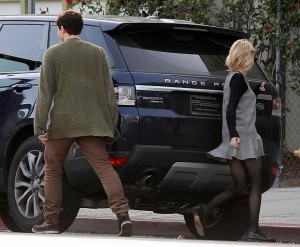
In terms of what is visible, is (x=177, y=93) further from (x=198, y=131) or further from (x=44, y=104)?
(x=44, y=104)

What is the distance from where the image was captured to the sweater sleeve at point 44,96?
729cm

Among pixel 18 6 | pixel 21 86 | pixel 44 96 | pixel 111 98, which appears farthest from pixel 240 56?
pixel 18 6

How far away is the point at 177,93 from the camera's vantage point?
25.1ft

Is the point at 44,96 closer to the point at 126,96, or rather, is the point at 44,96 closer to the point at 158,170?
the point at 126,96

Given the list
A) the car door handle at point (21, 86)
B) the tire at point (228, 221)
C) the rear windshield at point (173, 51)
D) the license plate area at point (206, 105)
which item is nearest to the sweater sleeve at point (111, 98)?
the rear windshield at point (173, 51)

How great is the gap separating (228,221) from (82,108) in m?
1.92

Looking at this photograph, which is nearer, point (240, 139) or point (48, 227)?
point (48, 227)

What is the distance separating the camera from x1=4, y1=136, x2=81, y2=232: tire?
26.1 feet

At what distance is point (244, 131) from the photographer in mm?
7938

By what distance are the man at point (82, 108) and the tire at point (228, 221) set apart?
133 cm

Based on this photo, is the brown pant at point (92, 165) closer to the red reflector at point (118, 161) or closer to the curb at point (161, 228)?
the red reflector at point (118, 161)

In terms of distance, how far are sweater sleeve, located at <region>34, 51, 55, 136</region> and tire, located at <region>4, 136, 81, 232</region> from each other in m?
0.63

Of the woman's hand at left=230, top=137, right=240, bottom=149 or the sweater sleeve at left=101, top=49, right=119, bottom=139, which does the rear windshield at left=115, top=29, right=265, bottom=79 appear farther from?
the woman's hand at left=230, top=137, right=240, bottom=149

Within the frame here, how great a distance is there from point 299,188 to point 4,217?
566 centimetres
